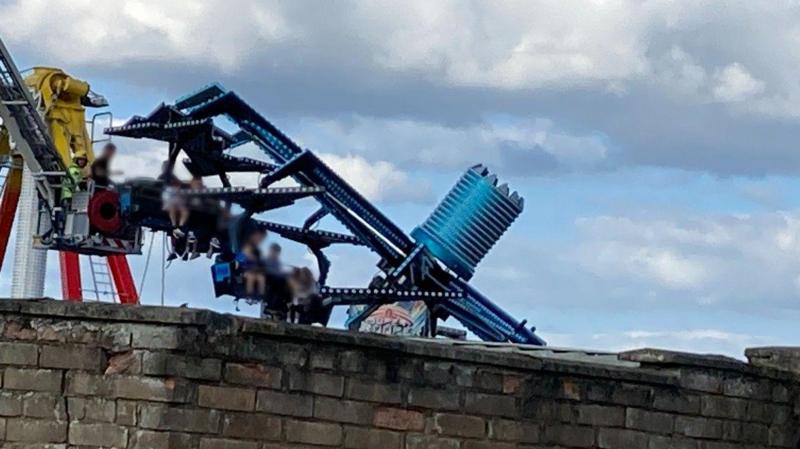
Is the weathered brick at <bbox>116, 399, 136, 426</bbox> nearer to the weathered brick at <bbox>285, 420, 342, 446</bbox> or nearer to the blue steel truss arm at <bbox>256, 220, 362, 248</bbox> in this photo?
the weathered brick at <bbox>285, 420, 342, 446</bbox>

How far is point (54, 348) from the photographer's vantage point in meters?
9.80

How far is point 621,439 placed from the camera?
38.4 feet

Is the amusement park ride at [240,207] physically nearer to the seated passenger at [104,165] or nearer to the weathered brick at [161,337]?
the seated passenger at [104,165]

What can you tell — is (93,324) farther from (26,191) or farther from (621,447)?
(26,191)

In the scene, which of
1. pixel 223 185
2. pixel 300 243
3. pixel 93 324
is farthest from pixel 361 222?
pixel 93 324

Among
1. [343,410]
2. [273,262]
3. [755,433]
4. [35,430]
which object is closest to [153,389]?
[35,430]

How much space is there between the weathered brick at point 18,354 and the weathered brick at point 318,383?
5.29ft

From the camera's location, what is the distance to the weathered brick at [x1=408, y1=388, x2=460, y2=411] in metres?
10.6

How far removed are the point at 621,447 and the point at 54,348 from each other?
14.2 feet

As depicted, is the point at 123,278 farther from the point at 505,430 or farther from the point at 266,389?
the point at 266,389

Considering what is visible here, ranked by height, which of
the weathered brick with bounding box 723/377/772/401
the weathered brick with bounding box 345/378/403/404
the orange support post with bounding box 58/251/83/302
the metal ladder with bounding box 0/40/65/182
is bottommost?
the weathered brick with bounding box 345/378/403/404

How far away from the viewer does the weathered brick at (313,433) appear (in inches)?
397

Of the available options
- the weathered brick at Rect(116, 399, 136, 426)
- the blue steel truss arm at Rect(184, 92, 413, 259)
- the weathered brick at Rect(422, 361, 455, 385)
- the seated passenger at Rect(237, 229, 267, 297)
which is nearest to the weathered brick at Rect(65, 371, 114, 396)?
the weathered brick at Rect(116, 399, 136, 426)

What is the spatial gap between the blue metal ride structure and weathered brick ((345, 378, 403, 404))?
14682 mm
